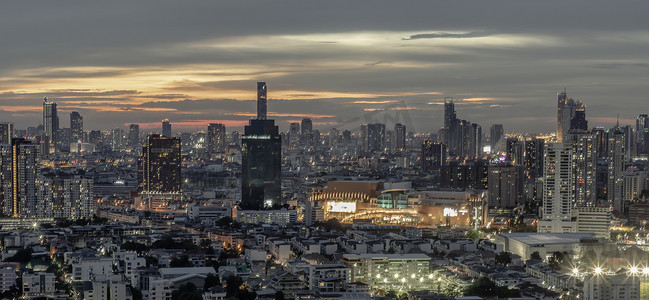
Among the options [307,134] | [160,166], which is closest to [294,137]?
[307,134]

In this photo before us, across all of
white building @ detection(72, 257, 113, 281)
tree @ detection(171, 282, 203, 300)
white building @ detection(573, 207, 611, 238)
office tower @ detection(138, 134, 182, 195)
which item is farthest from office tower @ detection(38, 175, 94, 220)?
tree @ detection(171, 282, 203, 300)

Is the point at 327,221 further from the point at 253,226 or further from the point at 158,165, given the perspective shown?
the point at 158,165

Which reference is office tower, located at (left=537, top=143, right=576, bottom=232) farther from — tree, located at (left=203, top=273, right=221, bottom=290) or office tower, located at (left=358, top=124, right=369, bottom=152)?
office tower, located at (left=358, top=124, right=369, bottom=152)

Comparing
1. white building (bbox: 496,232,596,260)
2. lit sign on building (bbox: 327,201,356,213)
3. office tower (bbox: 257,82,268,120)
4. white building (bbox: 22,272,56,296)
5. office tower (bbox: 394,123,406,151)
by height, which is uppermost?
office tower (bbox: 257,82,268,120)

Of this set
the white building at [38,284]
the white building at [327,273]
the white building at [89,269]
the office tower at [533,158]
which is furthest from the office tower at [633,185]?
the white building at [38,284]

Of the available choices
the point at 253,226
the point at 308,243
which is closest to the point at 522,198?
the point at 253,226

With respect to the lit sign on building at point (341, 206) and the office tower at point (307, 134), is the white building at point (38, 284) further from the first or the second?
the office tower at point (307, 134)

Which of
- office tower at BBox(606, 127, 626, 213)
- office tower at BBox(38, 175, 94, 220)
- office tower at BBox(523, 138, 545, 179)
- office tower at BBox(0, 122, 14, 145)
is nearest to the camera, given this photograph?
office tower at BBox(38, 175, 94, 220)

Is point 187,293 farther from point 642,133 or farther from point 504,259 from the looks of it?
point 642,133
